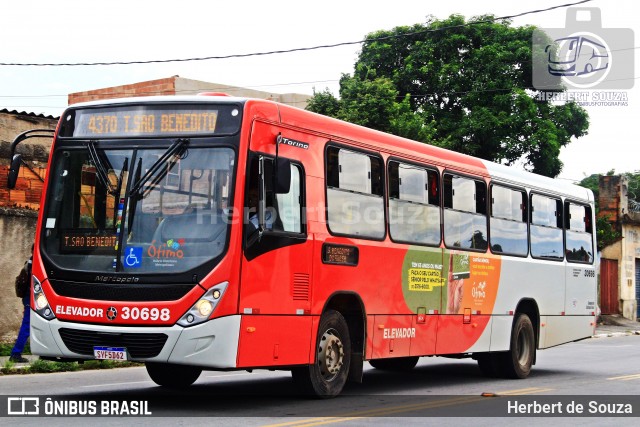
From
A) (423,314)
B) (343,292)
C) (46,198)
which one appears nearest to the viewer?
(46,198)

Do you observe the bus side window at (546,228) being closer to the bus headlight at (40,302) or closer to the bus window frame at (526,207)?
the bus window frame at (526,207)

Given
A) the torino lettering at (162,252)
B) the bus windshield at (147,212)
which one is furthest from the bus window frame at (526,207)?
the torino lettering at (162,252)

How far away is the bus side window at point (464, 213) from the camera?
1500 cm

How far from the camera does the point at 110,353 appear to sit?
10281mm

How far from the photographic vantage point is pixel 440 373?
57.5ft

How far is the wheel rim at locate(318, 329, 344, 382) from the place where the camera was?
11.9 metres

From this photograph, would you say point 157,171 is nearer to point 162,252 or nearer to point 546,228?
point 162,252

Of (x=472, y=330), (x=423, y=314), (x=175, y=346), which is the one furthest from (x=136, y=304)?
(x=472, y=330)

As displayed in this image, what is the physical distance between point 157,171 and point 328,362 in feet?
10.4

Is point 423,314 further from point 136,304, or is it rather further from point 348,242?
point 136,304

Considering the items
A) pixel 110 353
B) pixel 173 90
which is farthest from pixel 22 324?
pixel 173 90

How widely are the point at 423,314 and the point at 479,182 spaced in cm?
293

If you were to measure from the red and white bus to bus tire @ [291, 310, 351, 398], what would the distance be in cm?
2

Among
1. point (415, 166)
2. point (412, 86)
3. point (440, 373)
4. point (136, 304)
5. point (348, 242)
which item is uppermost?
point (412, 86)
